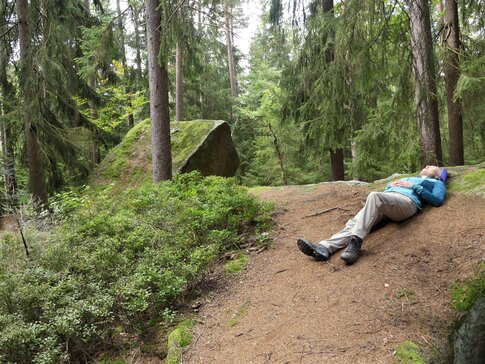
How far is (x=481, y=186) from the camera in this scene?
5.20m

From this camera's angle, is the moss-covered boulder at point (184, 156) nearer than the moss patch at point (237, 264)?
No

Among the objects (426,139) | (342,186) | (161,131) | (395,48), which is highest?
(395,48)

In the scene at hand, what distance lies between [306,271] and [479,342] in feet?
6.17

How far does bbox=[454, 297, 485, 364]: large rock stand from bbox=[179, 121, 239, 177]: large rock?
781cm

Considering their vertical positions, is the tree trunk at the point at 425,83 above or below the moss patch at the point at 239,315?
above

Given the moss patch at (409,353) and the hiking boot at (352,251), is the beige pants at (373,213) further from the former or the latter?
the moss patch at (409,353)

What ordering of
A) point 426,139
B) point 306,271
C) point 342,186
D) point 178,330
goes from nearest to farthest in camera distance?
1. point 178,330
2. point 306,271
3. point 426,139
4. point 342,186

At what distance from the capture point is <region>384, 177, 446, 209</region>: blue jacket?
5027mm

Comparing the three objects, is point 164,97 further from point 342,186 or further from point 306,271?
point 306,271

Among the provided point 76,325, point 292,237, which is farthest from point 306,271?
point 76,325

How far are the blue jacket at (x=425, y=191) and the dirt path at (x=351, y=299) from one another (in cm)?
14

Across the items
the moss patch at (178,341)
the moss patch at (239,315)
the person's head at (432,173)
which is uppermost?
the person's head at (432,173)

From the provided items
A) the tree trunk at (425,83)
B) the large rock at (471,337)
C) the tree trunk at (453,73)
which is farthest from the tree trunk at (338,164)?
the large rock at (471,337)

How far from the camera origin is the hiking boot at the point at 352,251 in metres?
4.39
